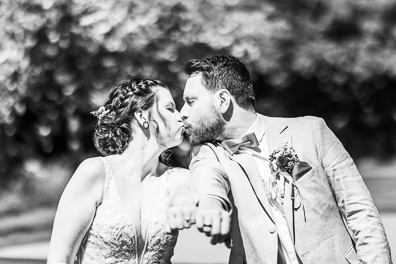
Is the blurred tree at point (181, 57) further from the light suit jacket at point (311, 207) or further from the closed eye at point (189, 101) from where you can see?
the light suit jacket at point (311, 207)

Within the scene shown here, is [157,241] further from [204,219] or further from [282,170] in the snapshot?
[204,219]

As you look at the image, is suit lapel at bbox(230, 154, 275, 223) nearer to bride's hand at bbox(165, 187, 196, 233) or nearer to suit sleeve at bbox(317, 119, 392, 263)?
suit sleeve at bbox(317, 119, 392, 263)

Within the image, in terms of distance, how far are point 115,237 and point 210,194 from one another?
2.56ft

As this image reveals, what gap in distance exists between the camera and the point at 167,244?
283 centimetres

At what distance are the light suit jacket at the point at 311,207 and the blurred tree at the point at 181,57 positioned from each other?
6.41 meters

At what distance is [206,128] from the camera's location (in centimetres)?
268

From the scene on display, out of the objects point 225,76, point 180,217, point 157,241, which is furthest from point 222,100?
point 180,217

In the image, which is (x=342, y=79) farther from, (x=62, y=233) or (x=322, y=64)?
(x=62, y=233)

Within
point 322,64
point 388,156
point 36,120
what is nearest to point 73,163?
point 36,120

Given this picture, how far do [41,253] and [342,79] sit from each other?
5216mm

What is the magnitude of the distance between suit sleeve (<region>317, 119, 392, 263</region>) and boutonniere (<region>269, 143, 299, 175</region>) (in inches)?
4.8

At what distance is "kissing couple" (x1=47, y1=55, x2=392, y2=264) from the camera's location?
8.19 ft

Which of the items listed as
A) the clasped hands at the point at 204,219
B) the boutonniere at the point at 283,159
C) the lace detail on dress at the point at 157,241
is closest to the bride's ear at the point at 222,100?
the boutonniere at the point at 283,159

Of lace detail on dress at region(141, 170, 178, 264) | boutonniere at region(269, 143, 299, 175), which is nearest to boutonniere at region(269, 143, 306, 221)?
boutonniere at region(269, 143, 299, 175)
